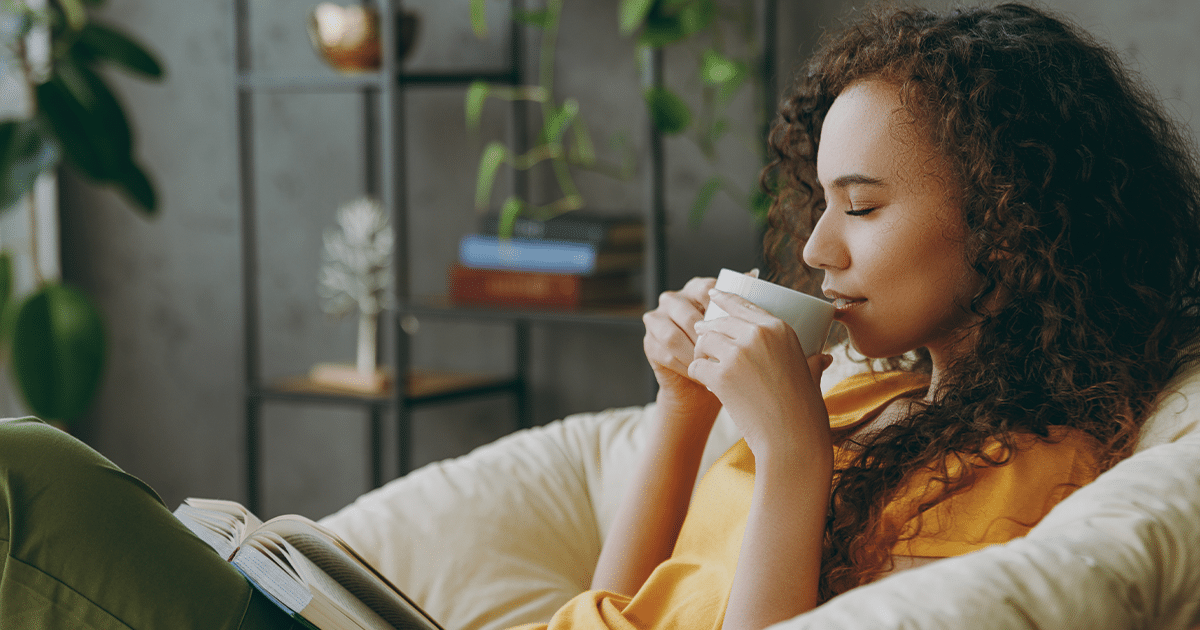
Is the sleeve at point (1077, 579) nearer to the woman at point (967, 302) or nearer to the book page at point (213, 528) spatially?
the woman at point (967, 302)

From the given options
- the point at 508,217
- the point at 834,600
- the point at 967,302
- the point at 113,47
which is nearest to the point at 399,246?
the point at 508,217

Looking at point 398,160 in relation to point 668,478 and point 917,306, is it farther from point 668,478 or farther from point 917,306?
point 917,306

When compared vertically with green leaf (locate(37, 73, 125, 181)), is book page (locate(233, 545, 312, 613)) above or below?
below

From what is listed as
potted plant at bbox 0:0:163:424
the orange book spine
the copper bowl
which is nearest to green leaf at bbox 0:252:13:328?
potted plant at bbox 0:0:163:424

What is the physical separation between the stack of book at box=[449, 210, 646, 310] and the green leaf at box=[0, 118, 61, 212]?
0.84 m

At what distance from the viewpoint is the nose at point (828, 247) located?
85 centimetres

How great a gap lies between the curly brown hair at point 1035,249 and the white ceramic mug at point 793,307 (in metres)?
0.12

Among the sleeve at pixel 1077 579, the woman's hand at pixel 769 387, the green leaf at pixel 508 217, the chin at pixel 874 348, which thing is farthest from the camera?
the green leaf at pixel 508 217

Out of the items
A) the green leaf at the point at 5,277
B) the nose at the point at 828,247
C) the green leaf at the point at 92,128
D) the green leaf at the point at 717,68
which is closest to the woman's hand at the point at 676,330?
the nose at the point at 828,247

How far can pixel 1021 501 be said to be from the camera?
767 millimetres

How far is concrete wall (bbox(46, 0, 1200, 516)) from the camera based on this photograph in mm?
2246

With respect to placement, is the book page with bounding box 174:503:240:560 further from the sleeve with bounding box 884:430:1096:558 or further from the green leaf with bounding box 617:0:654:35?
the green leaf with bounding box 617:0:654:35

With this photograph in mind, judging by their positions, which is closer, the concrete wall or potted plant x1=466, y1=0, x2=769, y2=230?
potted plant x1=466, y1=0, x2=769, y2=230

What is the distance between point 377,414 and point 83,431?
0.95 m
